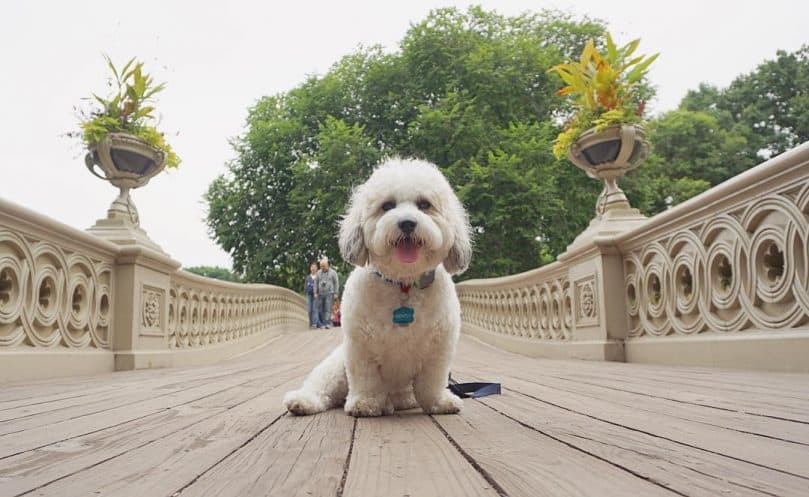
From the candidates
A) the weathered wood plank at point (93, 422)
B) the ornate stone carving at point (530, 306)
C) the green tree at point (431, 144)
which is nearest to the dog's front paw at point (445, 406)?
the weathered wood plank at point (93, 422)

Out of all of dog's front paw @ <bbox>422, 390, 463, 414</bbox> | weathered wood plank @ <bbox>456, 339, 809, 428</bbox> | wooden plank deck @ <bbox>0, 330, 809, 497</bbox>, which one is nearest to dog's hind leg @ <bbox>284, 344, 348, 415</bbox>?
wooden plank deck @ <bbox>0, 330, 809, 497</bbox>

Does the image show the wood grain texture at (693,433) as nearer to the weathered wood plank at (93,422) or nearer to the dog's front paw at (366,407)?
the dog's front paw at (366,407)

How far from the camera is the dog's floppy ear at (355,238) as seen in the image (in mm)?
2642

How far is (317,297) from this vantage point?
1511 cm

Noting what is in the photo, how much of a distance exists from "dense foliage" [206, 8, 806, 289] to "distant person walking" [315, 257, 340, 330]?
10.4ft

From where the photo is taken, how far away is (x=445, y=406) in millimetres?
2568

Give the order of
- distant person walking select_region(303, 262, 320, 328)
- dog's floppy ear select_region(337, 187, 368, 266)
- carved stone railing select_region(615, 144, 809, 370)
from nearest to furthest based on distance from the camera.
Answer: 1. dog's floppy ear select_region(337, 187, 368, 266)
2. carved stone railing select_region(615, 144, 809, 370)
3. distant person walking select_region(303, 262, 320, 328)

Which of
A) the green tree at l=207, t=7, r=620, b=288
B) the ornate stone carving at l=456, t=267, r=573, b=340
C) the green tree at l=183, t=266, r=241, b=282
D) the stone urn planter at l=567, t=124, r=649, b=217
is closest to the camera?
the stone urn planter at l=567, t=124, r=649, b=217

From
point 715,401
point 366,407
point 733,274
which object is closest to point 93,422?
point 366,407

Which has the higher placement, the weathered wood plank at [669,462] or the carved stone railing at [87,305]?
the carved stone railing at [87,305]

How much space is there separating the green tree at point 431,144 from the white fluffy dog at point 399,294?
1288 cm

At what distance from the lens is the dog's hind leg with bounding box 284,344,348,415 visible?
2611mm

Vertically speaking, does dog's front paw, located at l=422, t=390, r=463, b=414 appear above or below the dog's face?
below

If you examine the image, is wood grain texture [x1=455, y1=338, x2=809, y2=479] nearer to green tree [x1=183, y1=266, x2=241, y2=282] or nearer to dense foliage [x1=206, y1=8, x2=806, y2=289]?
dense foliage [x1=206, y1=8, x2=806, y2=289]
